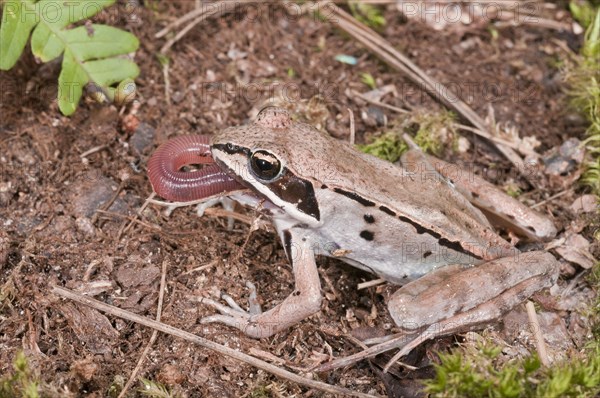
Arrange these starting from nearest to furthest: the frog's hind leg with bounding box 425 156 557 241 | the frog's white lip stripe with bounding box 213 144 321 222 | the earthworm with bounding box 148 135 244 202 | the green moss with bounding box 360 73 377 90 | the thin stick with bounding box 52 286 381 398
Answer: the thin stick with bounding box 52 286 381 398 < the frog's white lip stripe with bounding box 213 144 321 222 < the earthworm with bounding box 148 135 244 202 < the frog's hind leg with bounding box 425 156 557 241 < the green moss with bounding box 360 73 377 90

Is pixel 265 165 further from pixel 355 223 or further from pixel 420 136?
pixel 420 136

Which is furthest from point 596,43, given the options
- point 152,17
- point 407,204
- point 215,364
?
point 215,364

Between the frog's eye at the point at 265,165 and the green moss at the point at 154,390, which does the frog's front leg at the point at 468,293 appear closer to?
the frog's eye at the point at 265,165

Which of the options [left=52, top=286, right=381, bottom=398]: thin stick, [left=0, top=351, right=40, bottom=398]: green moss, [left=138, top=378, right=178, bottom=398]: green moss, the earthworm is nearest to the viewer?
[left=0, top=351, right=40, bottom=398]: green moss

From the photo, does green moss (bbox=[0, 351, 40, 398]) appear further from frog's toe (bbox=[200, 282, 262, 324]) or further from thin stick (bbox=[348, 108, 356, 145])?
thin stick (bbox=[348, 108, 356, 145])

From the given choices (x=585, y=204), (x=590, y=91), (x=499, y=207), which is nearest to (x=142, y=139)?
(x=499, y=207)

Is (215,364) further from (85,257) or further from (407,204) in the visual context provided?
(407,204)

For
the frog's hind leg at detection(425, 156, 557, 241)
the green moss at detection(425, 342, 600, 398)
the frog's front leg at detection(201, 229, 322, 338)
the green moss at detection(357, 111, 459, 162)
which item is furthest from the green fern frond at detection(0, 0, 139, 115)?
the green moss at detection(425, 342, 600, 398)
